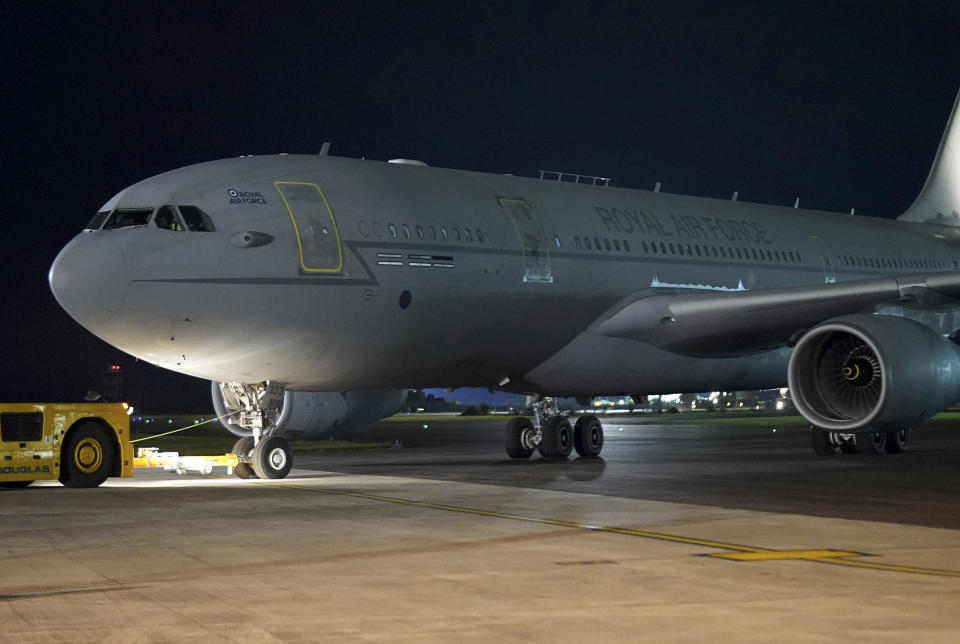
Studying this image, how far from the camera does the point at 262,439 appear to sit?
18.4 metres

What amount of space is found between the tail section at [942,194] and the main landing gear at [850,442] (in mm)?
9603

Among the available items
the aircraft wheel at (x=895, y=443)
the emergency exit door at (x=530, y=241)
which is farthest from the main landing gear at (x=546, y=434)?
the aircraft wheel at (x=895, y=443)

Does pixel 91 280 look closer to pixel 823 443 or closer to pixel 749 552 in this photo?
pixel 749 552

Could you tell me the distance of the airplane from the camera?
16719 millimetres

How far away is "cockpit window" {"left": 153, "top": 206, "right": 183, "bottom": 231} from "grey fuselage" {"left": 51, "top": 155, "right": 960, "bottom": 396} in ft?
0.33

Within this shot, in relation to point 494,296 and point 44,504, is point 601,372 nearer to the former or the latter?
point 494,296

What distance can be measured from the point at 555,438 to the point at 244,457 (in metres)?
6.20

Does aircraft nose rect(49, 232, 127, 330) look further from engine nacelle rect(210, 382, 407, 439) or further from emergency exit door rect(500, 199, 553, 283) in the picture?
emergency exit door rect(500, 199, 553, 283)

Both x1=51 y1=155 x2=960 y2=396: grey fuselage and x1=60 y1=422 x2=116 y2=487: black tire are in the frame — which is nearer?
x1=51 y1=155 x2=960 y2=396: grey fuselage

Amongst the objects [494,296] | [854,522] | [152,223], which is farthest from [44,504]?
→ [854,522]

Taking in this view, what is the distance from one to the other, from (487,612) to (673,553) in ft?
8.72

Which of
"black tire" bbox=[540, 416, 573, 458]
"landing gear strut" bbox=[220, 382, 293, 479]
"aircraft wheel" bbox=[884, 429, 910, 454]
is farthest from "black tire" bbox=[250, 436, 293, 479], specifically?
"aircraft wheel" bbox=[884, 429, 910, 454]

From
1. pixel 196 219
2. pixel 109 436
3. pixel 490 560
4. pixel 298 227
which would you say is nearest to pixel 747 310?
pixel 298 227

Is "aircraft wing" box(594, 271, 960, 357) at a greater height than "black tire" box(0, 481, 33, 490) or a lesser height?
greater
